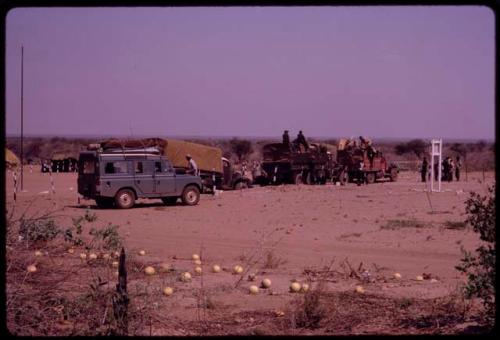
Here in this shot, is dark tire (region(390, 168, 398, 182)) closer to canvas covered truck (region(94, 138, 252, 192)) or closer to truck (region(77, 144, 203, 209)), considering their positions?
canvas covered truck (region(94, 138, 252, 192))

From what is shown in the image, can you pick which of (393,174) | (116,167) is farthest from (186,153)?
(393,174)

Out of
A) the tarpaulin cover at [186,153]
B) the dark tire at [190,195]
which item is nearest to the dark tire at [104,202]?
the dark tire at [190,195]

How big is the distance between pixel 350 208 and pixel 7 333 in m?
17.2

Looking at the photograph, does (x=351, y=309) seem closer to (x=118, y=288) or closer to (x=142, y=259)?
(x=118, y=288)

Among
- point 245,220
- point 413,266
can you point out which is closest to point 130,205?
point 245,220

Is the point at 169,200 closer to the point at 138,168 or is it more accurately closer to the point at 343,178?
the point at 138,168

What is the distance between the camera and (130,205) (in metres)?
21.8

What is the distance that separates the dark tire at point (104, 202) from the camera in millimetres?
21731

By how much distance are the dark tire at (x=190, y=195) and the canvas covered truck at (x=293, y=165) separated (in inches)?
425

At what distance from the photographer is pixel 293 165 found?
111 feet

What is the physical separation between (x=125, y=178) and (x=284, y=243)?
29.1 ft

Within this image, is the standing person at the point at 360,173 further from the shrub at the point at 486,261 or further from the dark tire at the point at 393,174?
the shrub at the point at 486,261

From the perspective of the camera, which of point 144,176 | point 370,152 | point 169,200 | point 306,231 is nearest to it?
point 306,231

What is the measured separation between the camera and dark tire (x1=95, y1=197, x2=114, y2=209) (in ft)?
71.3
